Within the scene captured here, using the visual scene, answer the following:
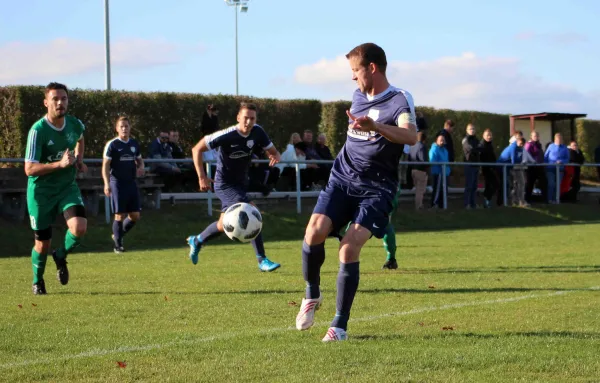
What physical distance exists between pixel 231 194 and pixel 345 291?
213 inches

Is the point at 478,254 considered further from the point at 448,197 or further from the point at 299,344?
the point at 448,197

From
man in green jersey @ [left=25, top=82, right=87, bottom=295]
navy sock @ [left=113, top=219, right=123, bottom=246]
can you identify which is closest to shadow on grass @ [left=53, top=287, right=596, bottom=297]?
man in green jersey @ [left=25, top=82, right=87, bottom=295]

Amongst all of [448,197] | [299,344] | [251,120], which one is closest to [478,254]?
[251,120]

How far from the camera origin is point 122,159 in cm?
1573

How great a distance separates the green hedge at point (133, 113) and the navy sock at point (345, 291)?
16.5 m

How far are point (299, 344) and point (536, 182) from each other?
22583 mm

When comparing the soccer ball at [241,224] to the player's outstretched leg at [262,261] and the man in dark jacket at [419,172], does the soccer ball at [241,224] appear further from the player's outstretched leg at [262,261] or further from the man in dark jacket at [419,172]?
the man in dark jacket at [419,172]

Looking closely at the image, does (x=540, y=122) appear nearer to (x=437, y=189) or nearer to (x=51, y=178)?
(x=437, y=189)

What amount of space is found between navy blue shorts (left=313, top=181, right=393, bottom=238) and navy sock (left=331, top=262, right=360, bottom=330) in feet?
0.99

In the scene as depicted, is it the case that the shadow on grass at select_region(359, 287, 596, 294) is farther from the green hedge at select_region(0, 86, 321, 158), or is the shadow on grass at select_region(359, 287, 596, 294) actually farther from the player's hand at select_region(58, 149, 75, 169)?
the green hedge at select_region(0, 86, 321, 158)

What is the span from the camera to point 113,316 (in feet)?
25.6

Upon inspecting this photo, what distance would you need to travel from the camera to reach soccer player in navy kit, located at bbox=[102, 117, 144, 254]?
51.1 ft

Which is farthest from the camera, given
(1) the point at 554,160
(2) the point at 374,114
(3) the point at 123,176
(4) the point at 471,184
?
(1) the point at 554,160

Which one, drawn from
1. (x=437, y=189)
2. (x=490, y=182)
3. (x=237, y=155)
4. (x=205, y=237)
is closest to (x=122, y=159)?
(x=205, y=237)
